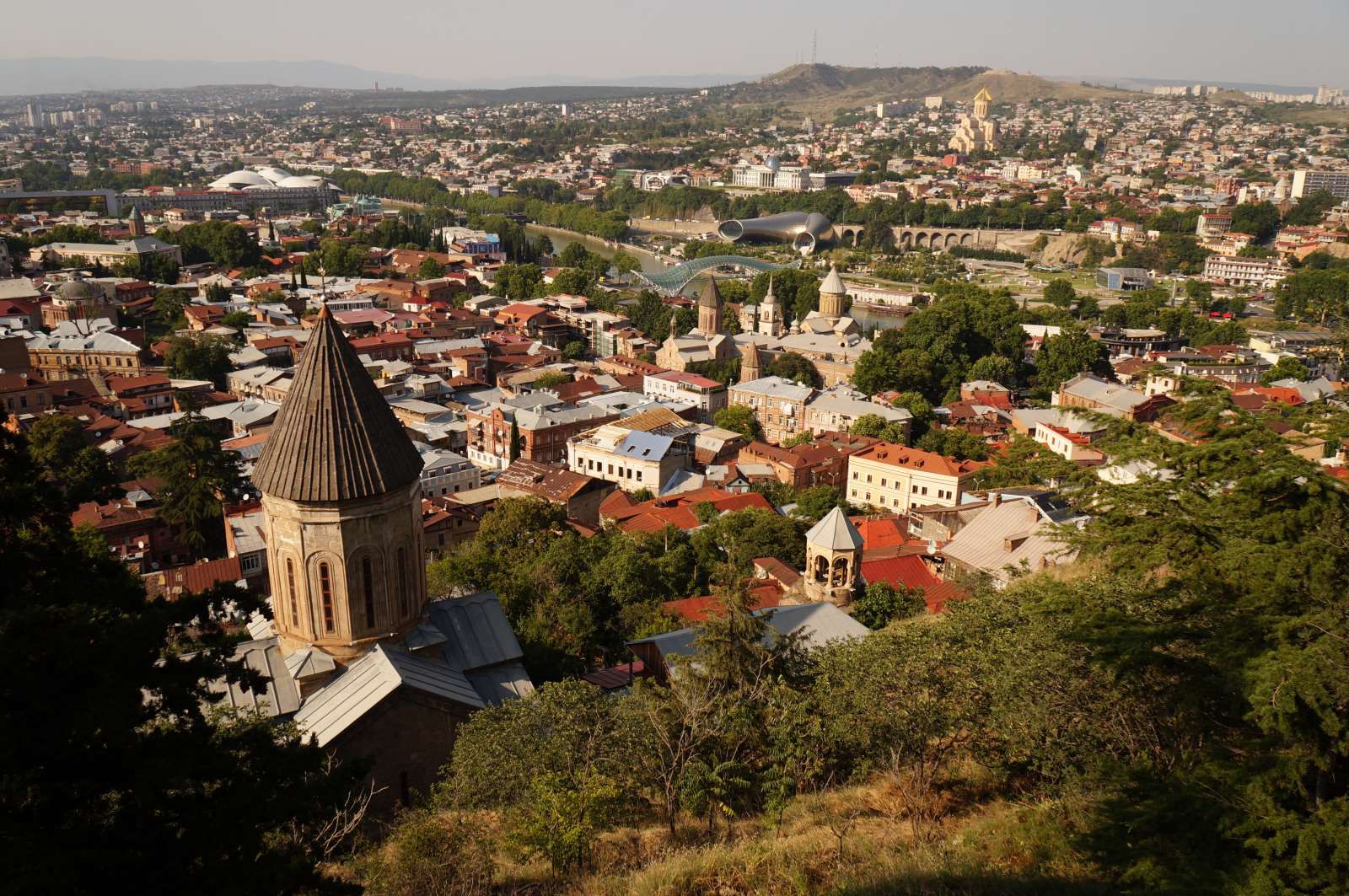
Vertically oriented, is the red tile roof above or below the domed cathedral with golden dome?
below

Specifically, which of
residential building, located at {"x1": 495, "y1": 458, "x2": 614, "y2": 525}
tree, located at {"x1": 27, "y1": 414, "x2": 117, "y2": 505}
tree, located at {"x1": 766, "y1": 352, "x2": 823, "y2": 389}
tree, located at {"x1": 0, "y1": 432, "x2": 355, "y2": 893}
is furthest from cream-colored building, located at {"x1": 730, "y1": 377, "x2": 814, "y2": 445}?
tree, located at {"x1": 0, "y1": 432, "x2": 355, "y2": 893}

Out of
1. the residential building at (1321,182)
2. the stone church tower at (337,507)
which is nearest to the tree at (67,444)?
the stone church tower at (337,507)

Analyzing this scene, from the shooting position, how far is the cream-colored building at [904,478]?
2497 centimetres

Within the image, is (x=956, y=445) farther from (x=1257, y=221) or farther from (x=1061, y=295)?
(x=1257, y=221)

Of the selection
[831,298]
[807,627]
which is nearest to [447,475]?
[807,627]

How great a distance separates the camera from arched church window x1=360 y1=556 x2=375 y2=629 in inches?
391

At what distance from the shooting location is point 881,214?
8394cm

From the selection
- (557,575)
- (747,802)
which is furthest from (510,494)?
(747,802)

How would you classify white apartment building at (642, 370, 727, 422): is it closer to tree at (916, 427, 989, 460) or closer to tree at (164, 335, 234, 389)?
tree at (916, 427, 989, 460)

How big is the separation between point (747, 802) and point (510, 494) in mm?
16473

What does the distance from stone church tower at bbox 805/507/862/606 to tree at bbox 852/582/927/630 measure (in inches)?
12.6

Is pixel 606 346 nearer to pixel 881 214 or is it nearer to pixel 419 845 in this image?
pixel 419 845

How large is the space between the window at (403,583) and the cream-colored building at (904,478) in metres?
17.0

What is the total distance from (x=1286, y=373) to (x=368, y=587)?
3456cm
